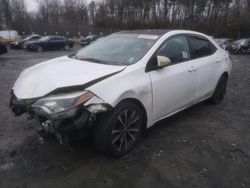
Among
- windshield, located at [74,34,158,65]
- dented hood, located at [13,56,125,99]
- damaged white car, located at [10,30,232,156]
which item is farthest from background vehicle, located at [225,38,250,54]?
dented hood, located at [13,56,125,99]

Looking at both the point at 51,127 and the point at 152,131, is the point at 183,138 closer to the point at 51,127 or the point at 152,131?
the point at 152,131

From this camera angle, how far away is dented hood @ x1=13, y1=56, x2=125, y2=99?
9.03 feet

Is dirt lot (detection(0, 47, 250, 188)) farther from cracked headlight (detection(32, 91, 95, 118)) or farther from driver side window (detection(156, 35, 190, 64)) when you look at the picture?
driver side window (detection(156, 35, 190, 64))

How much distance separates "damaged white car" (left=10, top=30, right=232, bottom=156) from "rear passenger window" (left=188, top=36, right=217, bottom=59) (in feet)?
0.08

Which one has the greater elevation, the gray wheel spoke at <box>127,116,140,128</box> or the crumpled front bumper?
the crumpled front bumper

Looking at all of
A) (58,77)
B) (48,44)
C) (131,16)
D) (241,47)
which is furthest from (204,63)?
(131,16)

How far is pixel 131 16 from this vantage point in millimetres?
48938

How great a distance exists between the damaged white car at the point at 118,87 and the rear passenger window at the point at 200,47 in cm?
2

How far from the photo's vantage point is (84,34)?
41594 millimetres

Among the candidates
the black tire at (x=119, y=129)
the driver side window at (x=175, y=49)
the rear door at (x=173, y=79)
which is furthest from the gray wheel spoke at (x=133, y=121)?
the driver side window at (x=175, y=49)

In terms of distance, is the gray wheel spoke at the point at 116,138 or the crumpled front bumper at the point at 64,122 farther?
the gray wheel spoke at the point at 116,138

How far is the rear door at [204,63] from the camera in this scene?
4.15m

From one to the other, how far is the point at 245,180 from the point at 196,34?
2.65 m

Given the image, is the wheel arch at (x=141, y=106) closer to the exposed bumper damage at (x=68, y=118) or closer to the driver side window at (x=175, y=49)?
the exposed bumper damage at (x=68, y=118)
